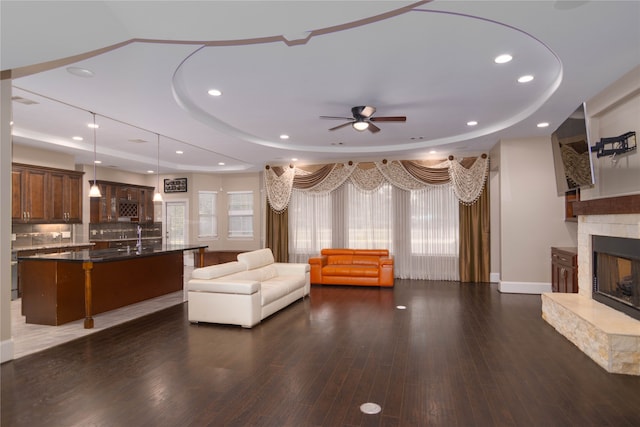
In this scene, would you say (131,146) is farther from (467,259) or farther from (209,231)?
(467,259)

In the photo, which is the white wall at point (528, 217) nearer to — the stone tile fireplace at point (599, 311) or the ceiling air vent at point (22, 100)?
the stone tile fireplace at point (599, 311)

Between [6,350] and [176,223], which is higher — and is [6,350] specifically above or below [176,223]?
below

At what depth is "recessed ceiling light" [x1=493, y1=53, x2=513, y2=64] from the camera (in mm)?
3514

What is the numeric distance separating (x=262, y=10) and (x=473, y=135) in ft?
17.4

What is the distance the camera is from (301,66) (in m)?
3.76

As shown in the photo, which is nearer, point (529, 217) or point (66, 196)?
point (529, 217)

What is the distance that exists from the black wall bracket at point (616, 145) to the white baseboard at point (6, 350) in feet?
22.6

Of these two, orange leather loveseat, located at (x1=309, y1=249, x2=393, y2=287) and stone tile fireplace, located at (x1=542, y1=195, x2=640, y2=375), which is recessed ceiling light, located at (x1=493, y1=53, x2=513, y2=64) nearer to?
stone tile fireplace, located at (x1=542, y1=195, x2=640, y2=375)

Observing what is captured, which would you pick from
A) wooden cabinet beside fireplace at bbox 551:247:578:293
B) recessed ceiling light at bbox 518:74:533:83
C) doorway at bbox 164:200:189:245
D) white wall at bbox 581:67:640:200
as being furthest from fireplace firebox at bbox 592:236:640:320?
doorway at bbox 164:200:189:245

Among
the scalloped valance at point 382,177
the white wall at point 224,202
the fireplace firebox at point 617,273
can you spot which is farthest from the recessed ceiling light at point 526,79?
the white wall at point 224,202

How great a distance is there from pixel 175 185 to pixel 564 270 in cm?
953

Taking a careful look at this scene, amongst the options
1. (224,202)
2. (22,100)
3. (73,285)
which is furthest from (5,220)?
(224,202)

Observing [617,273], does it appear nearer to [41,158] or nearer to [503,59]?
[503,59]

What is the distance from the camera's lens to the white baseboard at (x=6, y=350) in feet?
11.5
